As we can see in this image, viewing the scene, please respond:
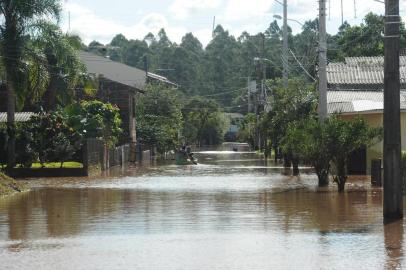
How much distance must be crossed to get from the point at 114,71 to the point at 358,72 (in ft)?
94.2

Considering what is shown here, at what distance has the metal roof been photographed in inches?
1410

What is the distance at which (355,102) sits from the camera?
38531mm

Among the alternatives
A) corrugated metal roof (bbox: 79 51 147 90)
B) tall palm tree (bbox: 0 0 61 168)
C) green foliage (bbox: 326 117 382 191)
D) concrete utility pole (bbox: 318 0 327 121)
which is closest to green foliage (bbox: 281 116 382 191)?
green foliage (bbox: 326 117 382 191)

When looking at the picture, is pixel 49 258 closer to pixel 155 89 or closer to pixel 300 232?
pixel 300 232

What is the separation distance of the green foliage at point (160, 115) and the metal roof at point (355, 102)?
28437 millimetres

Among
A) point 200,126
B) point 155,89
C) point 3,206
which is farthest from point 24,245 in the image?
point 200,126

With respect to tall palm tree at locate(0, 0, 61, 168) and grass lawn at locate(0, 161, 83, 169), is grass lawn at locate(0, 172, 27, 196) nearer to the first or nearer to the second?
tall palm tree at locate(0, 0, 61, 168)

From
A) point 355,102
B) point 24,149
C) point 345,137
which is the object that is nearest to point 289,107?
point 355,102

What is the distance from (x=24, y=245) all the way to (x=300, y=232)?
17.5ft

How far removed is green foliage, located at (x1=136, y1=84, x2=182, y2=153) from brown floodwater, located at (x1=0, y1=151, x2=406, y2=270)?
43661 mm

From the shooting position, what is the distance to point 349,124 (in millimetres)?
26438

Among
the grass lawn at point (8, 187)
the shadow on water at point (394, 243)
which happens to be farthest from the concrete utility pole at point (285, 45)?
the shadow on water at point (394, 243)

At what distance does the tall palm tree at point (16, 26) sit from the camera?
116ft

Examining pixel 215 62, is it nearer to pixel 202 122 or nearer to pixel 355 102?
pixel 202 122
